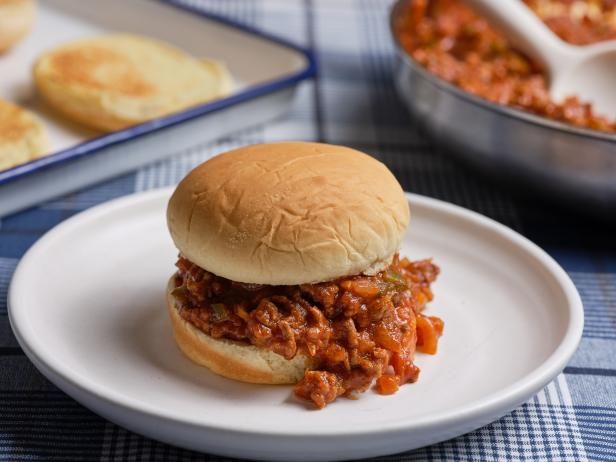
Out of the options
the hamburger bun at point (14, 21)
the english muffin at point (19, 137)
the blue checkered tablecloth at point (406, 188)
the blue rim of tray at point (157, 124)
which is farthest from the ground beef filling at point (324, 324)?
the hamburger bun at point (14, 21)

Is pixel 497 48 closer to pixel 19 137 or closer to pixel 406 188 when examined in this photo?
pixel 406 188

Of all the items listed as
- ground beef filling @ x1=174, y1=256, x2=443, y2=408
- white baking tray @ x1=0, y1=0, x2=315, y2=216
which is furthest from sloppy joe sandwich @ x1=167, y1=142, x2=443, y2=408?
white baking tray @ x1=0, y1=0, x2=315, y2=216

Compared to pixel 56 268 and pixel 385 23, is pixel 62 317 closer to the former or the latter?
pixel 56 268

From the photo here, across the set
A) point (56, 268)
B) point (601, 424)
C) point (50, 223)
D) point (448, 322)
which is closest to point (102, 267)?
point (56, 268)

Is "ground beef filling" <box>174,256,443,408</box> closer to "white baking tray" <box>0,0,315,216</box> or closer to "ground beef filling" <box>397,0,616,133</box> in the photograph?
"white baking tray" <box>0,0,315,216</box>

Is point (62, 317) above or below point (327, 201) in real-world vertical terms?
below

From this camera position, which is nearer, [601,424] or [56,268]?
[601,424]

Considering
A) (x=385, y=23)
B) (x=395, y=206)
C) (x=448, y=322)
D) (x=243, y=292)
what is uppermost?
(x=395, y=206)
